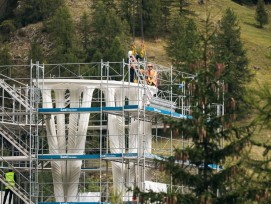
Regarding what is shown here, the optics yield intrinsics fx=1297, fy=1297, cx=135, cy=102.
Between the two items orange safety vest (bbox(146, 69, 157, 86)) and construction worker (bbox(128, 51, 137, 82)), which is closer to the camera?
construction worker (bbox(128, 51, 137, 82))

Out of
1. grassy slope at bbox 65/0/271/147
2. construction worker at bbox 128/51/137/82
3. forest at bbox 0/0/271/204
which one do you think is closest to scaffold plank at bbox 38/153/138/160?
construction worker at bbox 128/51/137/82

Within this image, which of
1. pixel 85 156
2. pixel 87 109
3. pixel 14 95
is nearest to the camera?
pixel 85 156

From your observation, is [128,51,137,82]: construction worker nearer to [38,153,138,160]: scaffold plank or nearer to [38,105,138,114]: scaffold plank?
[38,105,138,114]: scaffold plank

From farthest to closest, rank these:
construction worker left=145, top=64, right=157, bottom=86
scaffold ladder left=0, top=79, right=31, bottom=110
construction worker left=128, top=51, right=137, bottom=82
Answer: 1. construction worker left=145, top=64, right=157, bottom=86
2. construction worker left=128, top=51, right=137, bottom=82
3. scaffold ladder left=0, top=79, right=31, bottom=110

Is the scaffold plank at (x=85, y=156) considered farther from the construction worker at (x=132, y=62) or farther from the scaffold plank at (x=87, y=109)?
the construction worker at (x=132, y=62)

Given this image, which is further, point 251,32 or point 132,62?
point 251,32

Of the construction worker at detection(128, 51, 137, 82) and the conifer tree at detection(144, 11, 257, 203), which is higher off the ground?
the conifer tree at detection(144, 11, 257, 203)

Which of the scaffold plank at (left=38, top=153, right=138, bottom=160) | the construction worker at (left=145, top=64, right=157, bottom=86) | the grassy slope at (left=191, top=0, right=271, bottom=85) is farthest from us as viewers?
the grassy slope at (left=191, top=0, right=271, bottom=85)

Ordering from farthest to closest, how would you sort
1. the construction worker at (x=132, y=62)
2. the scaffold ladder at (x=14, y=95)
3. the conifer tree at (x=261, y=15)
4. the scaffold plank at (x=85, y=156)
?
1. the conifer tree at (x=261, y=15)
2. the construction worker at (x=132, y=62)
3. the scaffold ladder at (x=14, y=95)
4. the scaffold plank at (x=85, y=156)

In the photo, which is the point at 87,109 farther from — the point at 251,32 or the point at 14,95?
the point at 251,32

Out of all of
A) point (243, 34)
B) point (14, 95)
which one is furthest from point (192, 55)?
point (243, 34)

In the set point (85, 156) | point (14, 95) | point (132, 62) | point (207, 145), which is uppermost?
point (207, 145)

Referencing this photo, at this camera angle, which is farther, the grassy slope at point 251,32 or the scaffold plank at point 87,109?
the grassy slope at point 251,32

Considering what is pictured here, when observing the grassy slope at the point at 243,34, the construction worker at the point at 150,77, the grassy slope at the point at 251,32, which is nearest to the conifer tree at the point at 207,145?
the construction worker at the point at 150,77
